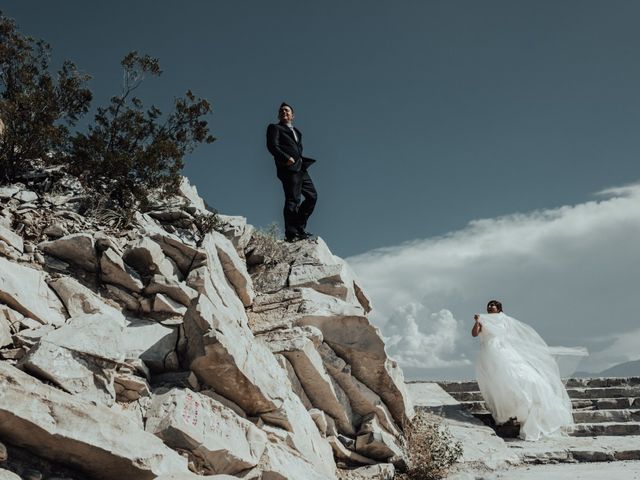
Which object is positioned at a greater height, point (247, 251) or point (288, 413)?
point (247, 251)

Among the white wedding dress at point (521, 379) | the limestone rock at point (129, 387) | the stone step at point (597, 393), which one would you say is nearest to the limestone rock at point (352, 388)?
the limestone rock at point (129, 387)

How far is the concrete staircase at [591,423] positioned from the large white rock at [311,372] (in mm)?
3450

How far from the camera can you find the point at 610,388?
1263 centimetres

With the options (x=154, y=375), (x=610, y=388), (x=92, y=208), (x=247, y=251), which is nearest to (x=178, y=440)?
(x=154, y=375)

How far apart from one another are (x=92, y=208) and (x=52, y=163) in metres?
1.75

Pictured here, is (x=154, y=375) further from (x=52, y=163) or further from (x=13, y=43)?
(x=13, y=43)

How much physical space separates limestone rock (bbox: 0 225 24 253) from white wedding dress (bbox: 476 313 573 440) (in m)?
8.43

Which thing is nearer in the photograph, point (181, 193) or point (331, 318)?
point (331, 318)

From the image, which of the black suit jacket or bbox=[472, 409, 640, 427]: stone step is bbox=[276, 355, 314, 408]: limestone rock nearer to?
the black suit jacket

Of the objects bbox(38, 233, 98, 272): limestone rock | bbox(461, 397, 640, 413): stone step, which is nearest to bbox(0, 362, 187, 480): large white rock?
bbox(38, 233, 98, 272): limestone rock

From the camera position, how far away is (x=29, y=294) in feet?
16.7

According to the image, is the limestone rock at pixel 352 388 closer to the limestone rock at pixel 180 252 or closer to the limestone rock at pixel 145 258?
the limestone rock at pixel 180 252

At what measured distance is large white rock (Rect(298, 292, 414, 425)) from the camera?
7.91m

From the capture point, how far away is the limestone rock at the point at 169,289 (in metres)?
6.33
